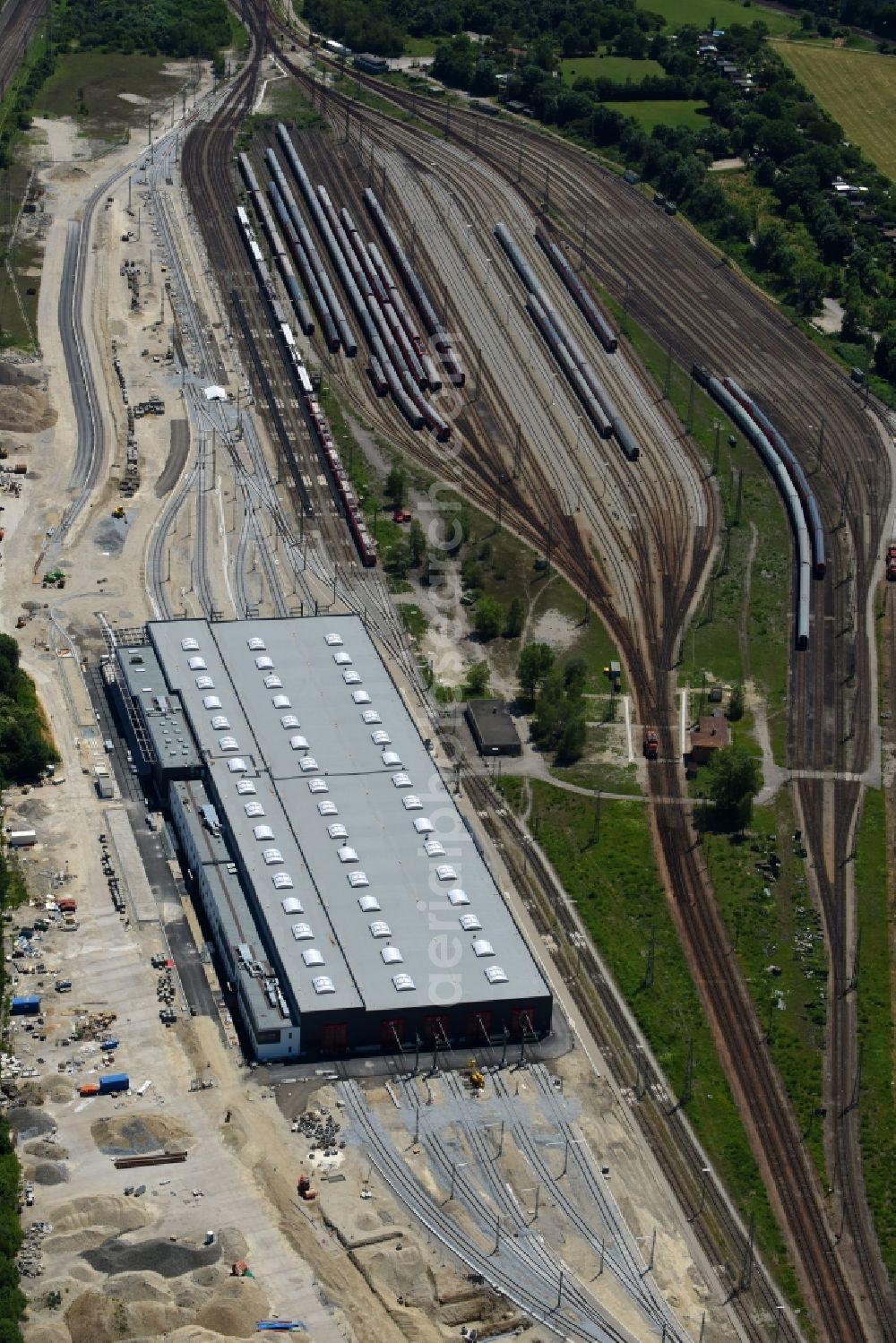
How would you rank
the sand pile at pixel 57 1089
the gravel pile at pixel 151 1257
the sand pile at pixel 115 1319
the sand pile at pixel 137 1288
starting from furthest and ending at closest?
the sand pile at pixel 57 1089 < the gravel pile at pixel 151 1257 < the sand pile at pixel 137 1288 < the sand pile at pixel 115 1319

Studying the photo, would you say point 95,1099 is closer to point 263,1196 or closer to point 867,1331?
point 263,1196

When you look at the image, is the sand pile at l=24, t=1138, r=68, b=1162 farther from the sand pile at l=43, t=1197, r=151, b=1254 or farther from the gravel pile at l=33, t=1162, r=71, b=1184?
the sand pile at l=43, t=1197, r=151, b=1254

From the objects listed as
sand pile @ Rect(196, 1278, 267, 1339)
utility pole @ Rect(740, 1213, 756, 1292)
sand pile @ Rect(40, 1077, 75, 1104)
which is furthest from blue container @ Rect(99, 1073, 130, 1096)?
utility pole @ Rect(740, 1213, 756, 1292)

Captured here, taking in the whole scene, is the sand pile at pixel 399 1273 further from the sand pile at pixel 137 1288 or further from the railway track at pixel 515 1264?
the sand pile at pixel 137 1288

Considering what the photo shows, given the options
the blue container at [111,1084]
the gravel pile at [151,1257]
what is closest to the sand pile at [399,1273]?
the gravel pile at [151,1257]

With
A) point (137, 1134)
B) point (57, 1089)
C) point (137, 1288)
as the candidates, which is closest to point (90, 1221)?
point (137, 1288)

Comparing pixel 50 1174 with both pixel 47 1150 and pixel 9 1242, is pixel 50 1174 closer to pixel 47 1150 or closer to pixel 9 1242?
pixel 47 1150

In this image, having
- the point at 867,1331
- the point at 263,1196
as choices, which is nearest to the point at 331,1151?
the point at 263,1196
